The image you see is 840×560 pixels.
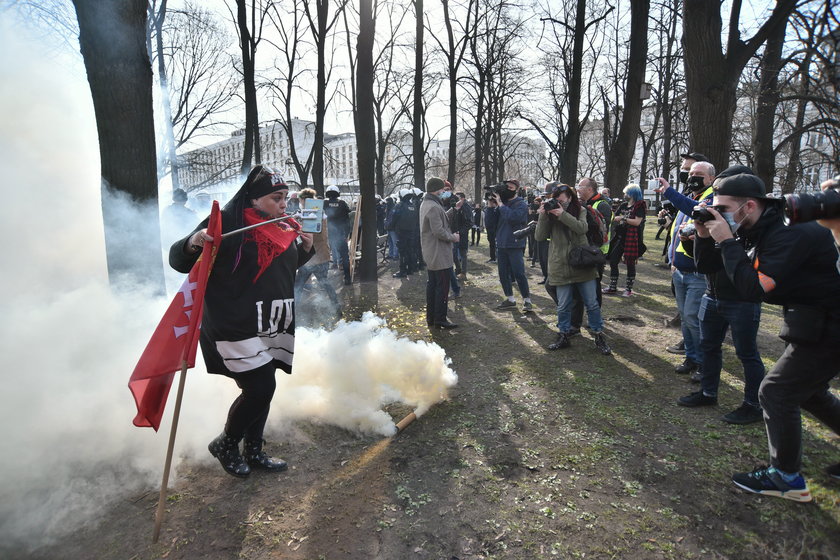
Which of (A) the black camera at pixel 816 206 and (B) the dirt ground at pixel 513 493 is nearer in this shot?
(A) the black camera at pixel 816 206

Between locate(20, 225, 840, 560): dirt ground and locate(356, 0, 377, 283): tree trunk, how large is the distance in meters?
6.55

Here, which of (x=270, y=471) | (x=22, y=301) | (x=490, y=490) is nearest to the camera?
(x=490, y=490)

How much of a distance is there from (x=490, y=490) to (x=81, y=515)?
8.42 feet

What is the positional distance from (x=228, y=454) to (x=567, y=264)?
4189 millimetres

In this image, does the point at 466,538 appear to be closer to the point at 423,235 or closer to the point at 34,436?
the point at 34,436

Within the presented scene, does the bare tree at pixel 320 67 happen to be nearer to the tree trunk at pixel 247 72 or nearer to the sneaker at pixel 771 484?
the tree trunk at pixel 247 72

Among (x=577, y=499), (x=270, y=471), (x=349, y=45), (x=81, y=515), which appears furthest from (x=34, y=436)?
(x=349, y=45)

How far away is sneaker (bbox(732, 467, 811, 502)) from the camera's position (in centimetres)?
282

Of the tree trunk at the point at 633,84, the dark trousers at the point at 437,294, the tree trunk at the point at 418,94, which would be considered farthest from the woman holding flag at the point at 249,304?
the tree trunk at the point at 418,94

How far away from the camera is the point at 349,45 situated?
2131 cm

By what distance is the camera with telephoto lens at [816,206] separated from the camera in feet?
6.71

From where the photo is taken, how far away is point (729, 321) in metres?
3.76

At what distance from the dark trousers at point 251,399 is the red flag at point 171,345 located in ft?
1.26

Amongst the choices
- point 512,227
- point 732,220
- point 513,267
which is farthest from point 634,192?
point 732,220
